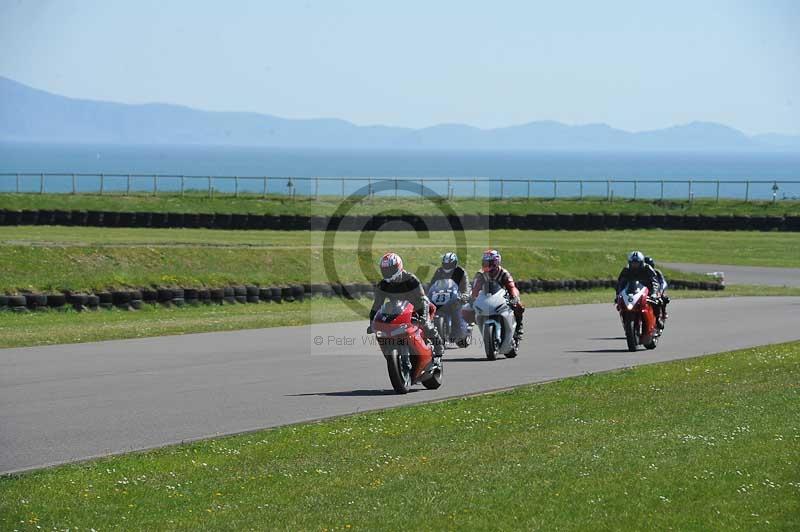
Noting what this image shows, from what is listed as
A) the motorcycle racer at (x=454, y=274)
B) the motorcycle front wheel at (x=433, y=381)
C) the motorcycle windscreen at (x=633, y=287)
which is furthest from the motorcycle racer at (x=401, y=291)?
the motorcycle windscreen at (x=633, y=287)

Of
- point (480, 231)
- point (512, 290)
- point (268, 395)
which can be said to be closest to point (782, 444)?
point (268, 395)

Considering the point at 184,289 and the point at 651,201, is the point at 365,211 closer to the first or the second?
the point at 651,201

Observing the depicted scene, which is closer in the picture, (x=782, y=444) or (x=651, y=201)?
(x=782, y=444)

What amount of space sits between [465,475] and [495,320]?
931 centimetres

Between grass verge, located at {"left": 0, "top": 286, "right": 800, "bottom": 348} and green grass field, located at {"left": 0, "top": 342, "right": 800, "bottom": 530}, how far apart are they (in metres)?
8.31

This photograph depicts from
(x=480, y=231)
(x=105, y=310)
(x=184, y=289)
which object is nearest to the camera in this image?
(x=105, y=310)

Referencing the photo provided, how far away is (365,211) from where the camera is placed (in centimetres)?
5809

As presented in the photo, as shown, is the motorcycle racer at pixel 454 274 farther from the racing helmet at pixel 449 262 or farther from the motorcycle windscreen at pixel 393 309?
the motorcycle windscreen at pixel 393 309

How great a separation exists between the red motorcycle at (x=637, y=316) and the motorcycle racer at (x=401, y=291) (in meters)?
5.77

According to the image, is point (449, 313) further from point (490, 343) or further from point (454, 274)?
point (490, 343)

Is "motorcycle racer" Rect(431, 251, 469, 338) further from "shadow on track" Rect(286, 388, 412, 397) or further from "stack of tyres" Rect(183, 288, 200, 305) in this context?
"stack of tyres" Rect(183, 288, 200, 305)

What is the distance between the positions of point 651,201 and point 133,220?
93.5 feet

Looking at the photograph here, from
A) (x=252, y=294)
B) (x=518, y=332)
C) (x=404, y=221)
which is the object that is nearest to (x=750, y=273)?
(x=404, y=221)

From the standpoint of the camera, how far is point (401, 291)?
15.6m
